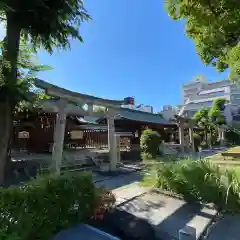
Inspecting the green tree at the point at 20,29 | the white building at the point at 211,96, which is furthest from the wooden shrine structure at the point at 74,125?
the white building at the point at 211,96

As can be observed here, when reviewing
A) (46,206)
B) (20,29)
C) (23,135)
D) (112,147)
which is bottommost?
(46,206)

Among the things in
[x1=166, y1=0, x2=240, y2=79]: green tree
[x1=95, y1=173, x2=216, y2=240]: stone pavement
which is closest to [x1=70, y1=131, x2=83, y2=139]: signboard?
[x1=166, y1=0, x2=240, y2=79]: green tree

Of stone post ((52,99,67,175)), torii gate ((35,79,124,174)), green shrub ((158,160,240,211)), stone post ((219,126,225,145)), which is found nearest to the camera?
green shrub ((158,160,240,211))

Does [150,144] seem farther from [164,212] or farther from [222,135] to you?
[222,135]

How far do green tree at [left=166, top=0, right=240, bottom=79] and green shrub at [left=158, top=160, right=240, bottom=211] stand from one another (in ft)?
17.7

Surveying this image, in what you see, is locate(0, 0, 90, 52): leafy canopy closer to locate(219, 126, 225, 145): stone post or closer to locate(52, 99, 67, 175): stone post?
locate(52, 99, 67, 175): stone post

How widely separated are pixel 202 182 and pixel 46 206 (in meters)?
3.91

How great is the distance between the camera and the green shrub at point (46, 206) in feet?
9.98

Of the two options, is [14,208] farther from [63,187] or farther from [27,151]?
[27,151]

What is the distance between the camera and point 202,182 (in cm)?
568

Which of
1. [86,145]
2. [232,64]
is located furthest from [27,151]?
[232,64]

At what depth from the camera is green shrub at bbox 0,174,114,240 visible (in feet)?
9.98

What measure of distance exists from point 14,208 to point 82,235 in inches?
45.2

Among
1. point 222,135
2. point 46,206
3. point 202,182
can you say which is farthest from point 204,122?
point 46,206
